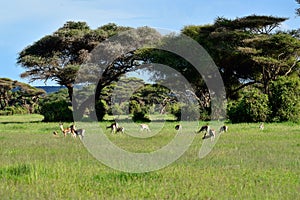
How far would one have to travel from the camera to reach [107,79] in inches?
1533

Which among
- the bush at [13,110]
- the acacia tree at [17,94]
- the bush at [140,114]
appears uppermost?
the acacia tree at [17,94]

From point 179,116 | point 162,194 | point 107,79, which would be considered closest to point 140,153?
point 162,194

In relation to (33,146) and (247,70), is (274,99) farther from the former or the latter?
(33,146)

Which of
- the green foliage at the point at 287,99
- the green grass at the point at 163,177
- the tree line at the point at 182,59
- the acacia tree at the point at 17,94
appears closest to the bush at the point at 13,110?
the acacia tree at the point at 17,94

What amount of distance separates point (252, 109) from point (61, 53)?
17.4 metres

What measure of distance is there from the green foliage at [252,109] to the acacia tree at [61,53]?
13547 mm

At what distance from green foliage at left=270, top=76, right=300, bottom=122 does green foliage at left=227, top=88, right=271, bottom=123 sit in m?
0.64

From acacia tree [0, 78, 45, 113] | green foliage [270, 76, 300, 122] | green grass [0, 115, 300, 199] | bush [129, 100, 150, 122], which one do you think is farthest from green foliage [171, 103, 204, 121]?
acacia tree [0, 78, 45, 113]

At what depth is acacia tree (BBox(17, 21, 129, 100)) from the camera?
120 ft

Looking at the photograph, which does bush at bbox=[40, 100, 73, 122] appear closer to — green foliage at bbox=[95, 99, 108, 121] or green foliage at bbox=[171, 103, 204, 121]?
green foliage at bbox=[95, 99, 108, 121]

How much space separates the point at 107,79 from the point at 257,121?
1471cm

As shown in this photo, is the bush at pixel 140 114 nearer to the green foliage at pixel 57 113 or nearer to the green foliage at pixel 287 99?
the green foliage at pixel 57 113

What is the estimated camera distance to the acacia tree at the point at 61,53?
1439 inches

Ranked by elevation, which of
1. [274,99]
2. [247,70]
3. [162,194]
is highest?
[247,70]
